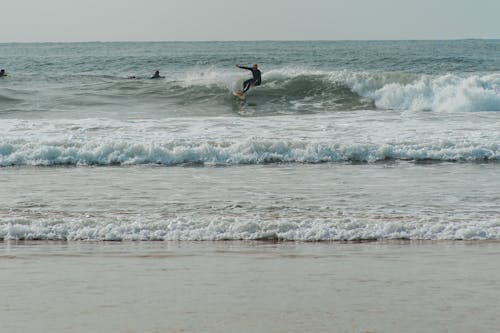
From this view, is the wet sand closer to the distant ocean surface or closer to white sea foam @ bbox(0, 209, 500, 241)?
white sea foam @ bbox(0, 209, 500, 241)

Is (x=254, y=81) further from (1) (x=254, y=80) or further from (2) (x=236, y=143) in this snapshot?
(2) (x=236, y=143)

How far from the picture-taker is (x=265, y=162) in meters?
13.4

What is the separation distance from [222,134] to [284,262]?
9.43 metres

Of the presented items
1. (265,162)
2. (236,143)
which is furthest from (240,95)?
(265,162)

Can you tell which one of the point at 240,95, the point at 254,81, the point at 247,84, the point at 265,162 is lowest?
the point at 265,162

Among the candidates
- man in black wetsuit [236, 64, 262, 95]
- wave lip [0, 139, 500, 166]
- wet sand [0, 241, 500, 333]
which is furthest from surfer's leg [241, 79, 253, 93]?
wet sand [0, 241, 500, 333]

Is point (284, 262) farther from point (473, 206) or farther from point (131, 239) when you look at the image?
point (473, 206)

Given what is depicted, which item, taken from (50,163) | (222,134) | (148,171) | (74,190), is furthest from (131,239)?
(222,134)

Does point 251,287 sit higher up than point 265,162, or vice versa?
point 251,287

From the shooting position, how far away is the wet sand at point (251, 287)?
15.5 feet

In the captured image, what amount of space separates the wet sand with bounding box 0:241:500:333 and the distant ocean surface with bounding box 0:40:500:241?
685mm

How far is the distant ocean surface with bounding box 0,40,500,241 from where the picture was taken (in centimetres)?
803

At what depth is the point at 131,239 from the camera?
25.1 ft

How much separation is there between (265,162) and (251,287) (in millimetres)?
7951
